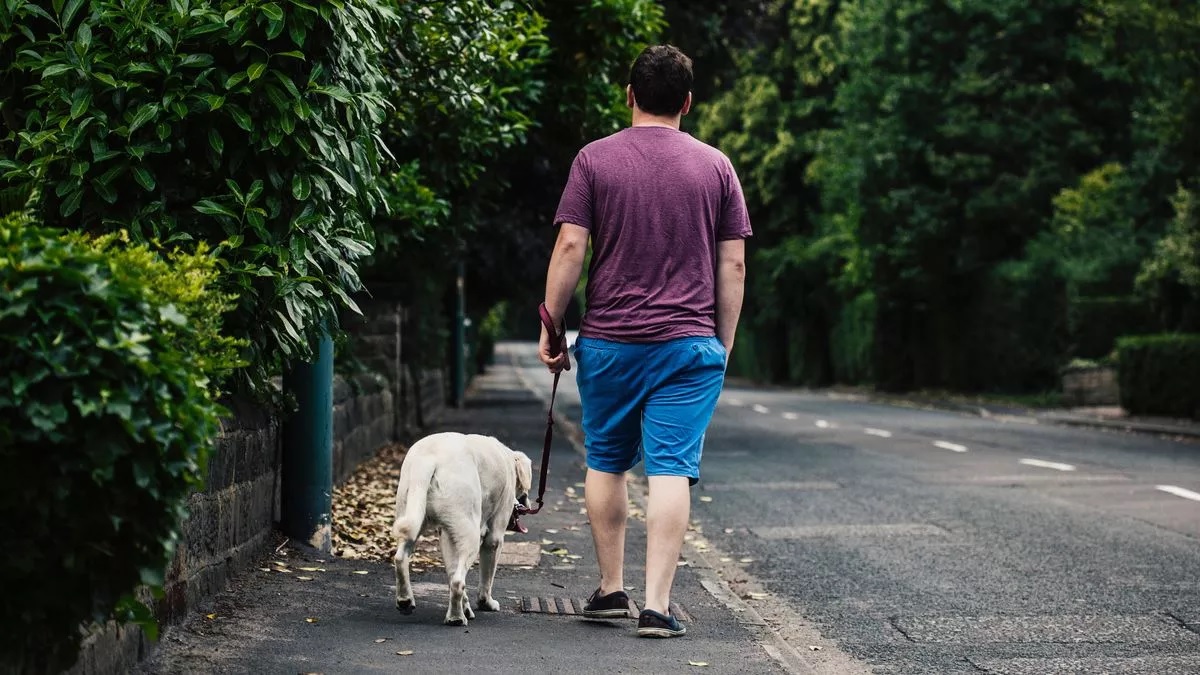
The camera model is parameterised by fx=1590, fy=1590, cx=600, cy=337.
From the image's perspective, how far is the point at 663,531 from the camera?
596cm

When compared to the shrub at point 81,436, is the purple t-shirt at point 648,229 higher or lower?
higher

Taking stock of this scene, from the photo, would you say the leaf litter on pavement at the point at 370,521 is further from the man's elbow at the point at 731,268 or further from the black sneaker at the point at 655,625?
the man's elbow at the point at 731,268

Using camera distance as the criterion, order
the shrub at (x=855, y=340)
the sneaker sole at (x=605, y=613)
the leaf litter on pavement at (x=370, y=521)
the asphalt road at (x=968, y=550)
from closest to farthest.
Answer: the sneaker sole at (x=605, y=613)
the asphalt road at (x=968, y=550)
the leaf litter on pavement at (x=370, y=521)
the shrub at (x=855, y=340)

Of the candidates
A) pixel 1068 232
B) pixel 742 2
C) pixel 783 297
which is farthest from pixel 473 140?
pixel 783 297

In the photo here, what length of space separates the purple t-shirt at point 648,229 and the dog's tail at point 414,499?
2.70 feet

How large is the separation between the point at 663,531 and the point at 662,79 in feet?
5.66

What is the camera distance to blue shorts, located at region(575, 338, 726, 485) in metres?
6.00

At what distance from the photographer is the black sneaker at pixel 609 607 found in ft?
20.7

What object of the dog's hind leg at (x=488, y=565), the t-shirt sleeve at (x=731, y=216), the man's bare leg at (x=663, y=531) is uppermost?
the t-shirt sleeve at (x=731, y=216)

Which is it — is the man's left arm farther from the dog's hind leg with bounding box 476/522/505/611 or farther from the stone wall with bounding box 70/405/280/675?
the stone wall with bounding box 70/405/280/675

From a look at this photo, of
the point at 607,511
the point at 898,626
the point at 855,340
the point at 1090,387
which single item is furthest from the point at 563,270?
the point at 855,340

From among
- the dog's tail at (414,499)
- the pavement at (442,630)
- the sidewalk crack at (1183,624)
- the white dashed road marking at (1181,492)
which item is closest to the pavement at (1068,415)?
the white dashed road marking at (1181,492)

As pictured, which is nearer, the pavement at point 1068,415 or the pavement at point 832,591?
the pavement at point 832,591

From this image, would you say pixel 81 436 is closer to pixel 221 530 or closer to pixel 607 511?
pixel 607 511
